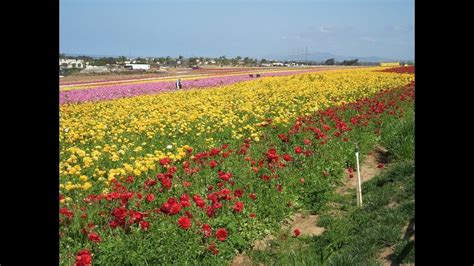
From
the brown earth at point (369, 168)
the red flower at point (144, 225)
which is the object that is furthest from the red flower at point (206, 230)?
the brown earth at point (369, 168)

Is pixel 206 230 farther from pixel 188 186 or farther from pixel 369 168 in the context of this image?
pixel 369 168

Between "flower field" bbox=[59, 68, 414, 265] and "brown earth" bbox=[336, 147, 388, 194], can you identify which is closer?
"flower field" bbox=[59, 68, 414, 265]

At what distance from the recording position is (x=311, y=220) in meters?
5.59

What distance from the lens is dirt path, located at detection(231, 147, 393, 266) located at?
4.38 metres

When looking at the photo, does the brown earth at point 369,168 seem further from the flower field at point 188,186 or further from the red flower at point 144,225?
the red flower at point 144,225

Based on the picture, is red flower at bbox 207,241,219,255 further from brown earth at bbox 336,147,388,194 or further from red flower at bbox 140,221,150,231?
brown earth at bbox 336,147,388,194

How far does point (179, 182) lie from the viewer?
5668 mm

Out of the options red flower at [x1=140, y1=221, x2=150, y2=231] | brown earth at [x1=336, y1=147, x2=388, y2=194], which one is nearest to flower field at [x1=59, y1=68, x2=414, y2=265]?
red flower at [x1=140, y1=221, x2=150, y2=231]
